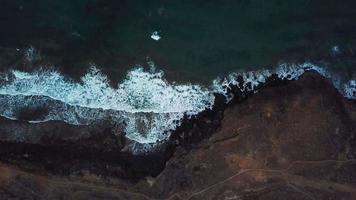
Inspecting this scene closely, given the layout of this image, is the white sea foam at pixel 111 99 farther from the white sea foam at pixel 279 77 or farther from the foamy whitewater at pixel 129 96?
the white sea foam at pixel 279 77

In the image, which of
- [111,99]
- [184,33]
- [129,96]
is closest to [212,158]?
[129,96]

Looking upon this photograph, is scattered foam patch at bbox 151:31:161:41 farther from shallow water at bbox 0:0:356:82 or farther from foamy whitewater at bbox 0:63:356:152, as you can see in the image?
foamy whitewater at bbox 0:63:356:152

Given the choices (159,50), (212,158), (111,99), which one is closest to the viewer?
(212,158)

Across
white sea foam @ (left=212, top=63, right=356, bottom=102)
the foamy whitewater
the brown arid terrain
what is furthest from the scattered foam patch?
the brown arid terrain

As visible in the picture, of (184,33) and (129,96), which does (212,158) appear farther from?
(184,33)

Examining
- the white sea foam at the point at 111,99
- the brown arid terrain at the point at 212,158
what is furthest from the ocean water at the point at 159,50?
the brown arid terrain at the point at 212,158

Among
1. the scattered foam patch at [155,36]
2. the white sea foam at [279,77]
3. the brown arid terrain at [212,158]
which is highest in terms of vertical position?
the scattered foam patch at [155,36]

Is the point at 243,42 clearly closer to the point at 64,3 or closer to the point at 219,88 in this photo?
the point at 219,88
